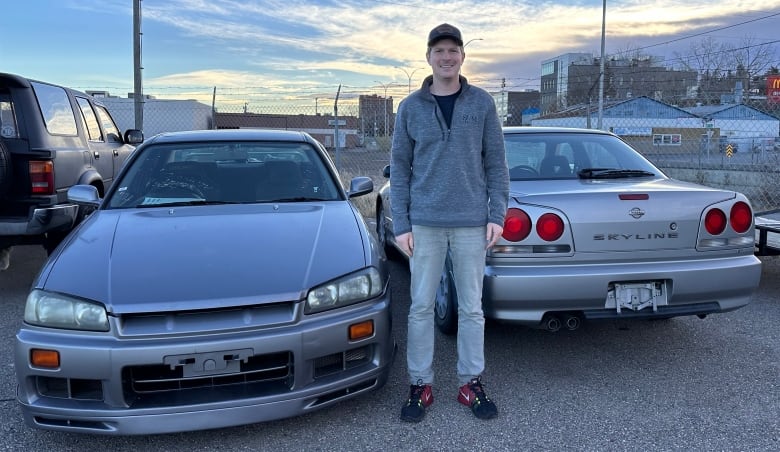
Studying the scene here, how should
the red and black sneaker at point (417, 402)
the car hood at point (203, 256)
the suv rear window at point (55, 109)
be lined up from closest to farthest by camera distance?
the car hood at point (203, 256) < the red and black sneaker at point (417, 402) < the suv rear window at point (55, 109)

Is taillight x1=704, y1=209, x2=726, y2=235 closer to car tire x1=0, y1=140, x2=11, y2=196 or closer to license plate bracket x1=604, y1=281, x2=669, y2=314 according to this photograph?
license plate bracket x1=604, y1=281, x2=669, y2=314

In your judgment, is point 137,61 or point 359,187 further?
point 137,61

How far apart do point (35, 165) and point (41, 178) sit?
12cm

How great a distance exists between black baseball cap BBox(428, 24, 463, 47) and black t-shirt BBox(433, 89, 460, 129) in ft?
0.82

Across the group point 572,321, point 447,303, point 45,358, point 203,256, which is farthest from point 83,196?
point 572,321

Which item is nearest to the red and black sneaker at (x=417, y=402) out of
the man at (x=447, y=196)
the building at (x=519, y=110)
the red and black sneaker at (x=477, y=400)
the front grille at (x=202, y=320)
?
the man at (x=447, y=196)

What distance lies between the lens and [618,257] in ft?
10.8

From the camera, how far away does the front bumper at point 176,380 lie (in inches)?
95.7

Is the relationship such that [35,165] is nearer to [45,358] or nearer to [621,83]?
[45,358]

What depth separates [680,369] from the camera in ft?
11.8

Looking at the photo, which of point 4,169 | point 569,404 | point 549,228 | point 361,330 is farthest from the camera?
point 4,169

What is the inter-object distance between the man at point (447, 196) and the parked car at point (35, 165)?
3513 millimetres

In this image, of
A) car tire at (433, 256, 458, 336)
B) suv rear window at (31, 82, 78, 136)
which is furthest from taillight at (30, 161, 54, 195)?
car tire at (433, 256, 458, 336)

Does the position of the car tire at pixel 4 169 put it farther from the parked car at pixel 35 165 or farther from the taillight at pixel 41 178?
the taillight at pixel 41 178
